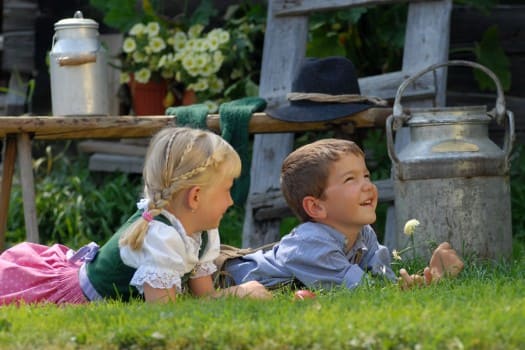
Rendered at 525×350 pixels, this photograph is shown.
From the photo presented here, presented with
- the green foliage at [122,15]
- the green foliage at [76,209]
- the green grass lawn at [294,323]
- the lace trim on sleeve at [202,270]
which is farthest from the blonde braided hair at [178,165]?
the green foliage at [122,15]

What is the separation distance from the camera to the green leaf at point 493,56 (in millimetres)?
6387

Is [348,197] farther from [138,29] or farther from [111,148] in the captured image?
[111,148]

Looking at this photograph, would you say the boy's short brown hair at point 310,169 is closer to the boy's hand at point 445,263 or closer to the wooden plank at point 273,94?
the boy's hand at point 445,263

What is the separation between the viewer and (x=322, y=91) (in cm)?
506

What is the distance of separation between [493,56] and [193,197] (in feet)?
10.1

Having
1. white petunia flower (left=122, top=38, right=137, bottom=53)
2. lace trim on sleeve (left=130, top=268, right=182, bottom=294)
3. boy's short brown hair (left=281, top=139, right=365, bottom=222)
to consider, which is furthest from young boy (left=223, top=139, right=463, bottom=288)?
white petunia flower (left=122, top=38, right=137, bottom=53)

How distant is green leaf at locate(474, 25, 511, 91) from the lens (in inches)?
251

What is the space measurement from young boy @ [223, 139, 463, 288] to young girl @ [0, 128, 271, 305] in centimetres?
27

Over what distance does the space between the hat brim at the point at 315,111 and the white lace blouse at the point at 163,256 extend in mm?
1210

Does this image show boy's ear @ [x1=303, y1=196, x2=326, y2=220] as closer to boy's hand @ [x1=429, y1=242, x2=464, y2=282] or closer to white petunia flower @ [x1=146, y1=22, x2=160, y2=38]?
boy's hand @ [x1=429, y1=242, x2=464, y2=282]

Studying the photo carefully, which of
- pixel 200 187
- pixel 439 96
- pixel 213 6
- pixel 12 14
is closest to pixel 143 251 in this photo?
pixel 200 187

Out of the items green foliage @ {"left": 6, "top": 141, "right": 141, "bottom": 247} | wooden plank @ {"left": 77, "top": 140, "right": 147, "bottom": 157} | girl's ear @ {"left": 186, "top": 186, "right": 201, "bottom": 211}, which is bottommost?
green foliage @ {"left": 6, "top": 141, "right": 141, "bottom": 247}

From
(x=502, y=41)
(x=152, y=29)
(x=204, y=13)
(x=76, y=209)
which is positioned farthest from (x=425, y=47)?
(x=76, y=209)

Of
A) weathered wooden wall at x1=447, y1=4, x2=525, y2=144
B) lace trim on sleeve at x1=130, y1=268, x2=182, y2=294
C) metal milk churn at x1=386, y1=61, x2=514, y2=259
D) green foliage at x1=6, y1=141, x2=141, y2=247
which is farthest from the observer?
weathered wooden wall at x1=447, y1=4, x2=525, y2=144
